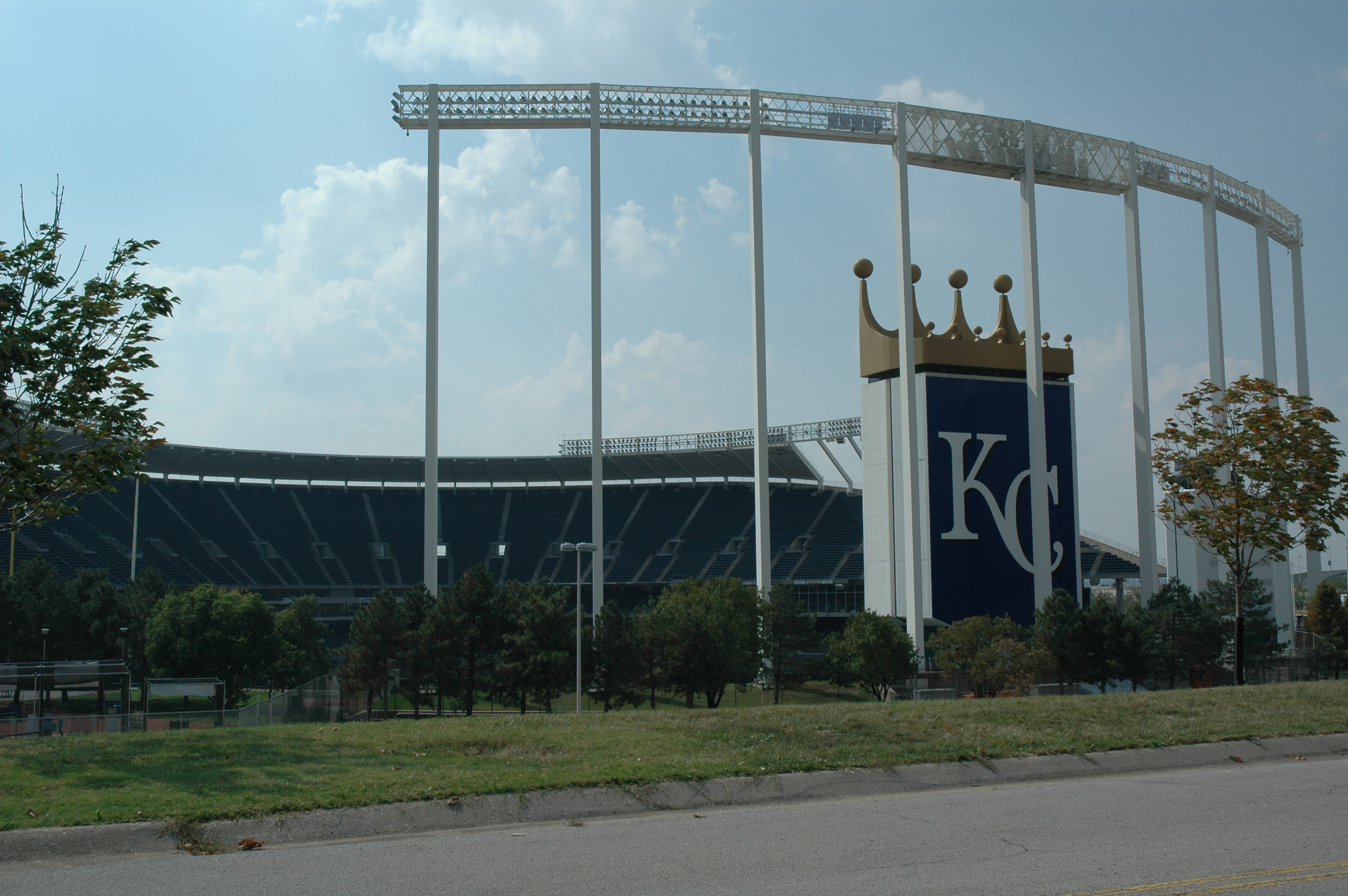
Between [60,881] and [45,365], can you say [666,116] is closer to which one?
[45,365]

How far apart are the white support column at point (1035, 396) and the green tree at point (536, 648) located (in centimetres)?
1392

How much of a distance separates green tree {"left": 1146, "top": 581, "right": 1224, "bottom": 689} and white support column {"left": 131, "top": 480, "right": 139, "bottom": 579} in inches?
1842

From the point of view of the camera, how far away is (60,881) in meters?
5.97

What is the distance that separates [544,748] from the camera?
30.2 ft

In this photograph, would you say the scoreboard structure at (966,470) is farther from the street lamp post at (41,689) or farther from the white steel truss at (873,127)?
the street lamp post at (41,689)

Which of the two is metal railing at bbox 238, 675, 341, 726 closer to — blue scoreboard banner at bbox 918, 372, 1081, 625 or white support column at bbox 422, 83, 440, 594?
white support column at bbox 422, 83, 440, 594

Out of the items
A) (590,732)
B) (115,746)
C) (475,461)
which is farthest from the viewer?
(475,461)

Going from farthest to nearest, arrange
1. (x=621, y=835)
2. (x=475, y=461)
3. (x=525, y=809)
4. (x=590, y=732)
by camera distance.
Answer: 1. (x=475, y=461)
2. (x=590, y=732)
3. (x=525, y=809)
4. (x=621, y=835)

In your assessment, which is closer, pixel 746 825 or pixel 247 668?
pixel 746 825

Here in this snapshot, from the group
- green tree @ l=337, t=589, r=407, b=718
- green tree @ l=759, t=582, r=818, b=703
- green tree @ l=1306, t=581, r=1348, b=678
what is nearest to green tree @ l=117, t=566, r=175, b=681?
green tree @ l=337, t=589, r=407, b=718

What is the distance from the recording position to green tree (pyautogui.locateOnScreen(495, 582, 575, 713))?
84.1 feet

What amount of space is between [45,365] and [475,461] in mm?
59310

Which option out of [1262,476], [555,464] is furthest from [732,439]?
→ [1262,476]

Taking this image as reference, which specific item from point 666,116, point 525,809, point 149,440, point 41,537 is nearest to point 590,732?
point 525,809
